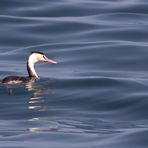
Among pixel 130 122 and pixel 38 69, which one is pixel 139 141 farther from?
pixel 38 69

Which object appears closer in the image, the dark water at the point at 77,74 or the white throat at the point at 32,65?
the dark water at the point at 77,74

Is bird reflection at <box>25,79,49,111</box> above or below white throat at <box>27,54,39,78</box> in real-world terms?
below

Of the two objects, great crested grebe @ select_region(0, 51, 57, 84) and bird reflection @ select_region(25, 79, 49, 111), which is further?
great crested grebe @ select_region(0, 51, 57, 84)

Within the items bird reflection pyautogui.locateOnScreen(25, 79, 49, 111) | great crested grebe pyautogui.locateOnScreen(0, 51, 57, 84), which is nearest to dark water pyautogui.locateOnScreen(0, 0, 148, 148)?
bird reflection pyautogui.locateOnScreen(25, 79, 49, 111)

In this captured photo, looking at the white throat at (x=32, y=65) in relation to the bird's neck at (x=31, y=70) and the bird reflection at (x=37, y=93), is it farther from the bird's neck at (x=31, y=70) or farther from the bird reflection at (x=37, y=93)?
Result: the bird reflection at (x=37, y=93)

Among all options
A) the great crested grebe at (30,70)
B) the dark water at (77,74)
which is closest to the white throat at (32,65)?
the great crested grebe at (30,70)

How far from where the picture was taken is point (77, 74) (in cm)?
2892

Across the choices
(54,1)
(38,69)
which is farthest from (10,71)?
(54,1)

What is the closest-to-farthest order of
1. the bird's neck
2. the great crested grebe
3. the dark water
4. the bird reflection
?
the dark water → the bird reflection → the great crested grebe → the bird's neck

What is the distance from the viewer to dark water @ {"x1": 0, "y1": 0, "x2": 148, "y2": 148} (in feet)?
70.4

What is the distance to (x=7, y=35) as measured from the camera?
3588 cm

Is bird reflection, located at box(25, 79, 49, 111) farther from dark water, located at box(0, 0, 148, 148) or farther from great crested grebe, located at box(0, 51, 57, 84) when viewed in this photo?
great crested grebe, located at box(0, 51, 57, 84)

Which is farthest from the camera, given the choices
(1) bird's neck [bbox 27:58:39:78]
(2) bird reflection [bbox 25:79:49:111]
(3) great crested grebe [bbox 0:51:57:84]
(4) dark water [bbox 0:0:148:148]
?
(1) bird's neck [bbox 27:58:39:78]

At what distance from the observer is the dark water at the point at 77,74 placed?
70.4ft
